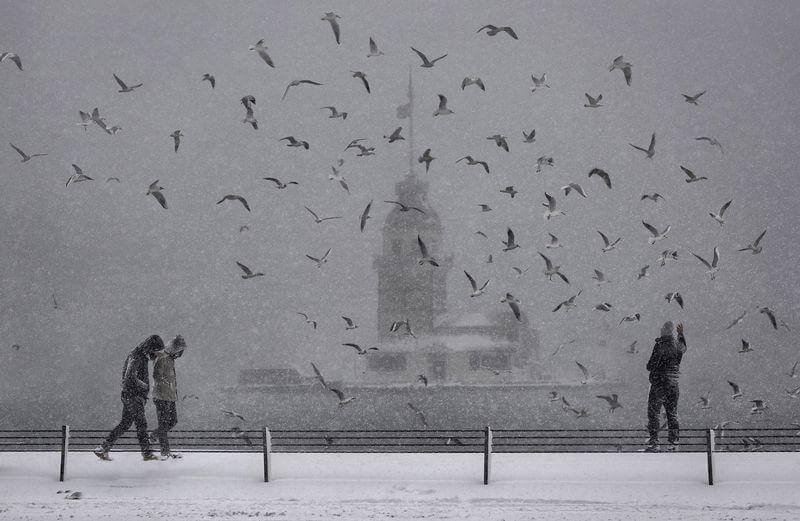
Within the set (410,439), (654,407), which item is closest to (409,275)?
(410,439)

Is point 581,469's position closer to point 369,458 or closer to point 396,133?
point 369,458

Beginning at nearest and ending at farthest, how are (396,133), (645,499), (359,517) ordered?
(359,517) → (645,499) → (396,133)

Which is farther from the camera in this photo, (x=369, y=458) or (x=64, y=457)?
(x=369, y=458)

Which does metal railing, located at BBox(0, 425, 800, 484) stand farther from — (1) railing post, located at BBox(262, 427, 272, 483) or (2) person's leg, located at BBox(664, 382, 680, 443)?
(2) person's leg, located at BBox(664, 382, 680, 443)

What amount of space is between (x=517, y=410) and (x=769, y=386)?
87038 mm

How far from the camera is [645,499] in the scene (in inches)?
392

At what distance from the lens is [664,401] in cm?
1302

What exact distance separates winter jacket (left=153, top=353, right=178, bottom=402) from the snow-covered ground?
3.21ft

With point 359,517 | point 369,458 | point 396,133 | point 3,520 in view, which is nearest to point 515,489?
point 359,517

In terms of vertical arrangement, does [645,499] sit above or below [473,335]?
below

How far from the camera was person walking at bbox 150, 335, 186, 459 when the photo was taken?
12.1 metres

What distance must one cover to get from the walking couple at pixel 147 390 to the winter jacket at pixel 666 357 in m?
6.98

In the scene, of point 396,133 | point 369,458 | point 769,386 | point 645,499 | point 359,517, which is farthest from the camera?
point 769,386

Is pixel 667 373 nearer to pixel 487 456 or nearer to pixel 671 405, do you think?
pixel 671 405
